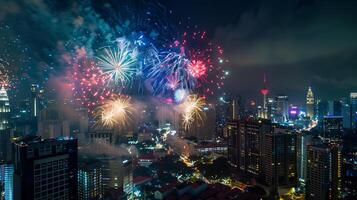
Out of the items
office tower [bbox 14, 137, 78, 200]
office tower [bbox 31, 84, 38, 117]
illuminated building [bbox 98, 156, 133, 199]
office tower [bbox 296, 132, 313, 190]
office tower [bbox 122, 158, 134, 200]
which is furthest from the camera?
office tower [bbox 296, 132, 313, 190]

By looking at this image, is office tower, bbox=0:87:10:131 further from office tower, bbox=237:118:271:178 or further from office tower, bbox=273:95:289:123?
office tower, bbox=273:95:289:123


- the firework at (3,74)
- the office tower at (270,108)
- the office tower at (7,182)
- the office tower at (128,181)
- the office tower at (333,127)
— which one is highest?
the firework at (3,74)

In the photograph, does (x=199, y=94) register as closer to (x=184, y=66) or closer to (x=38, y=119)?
(x=184, y=66)

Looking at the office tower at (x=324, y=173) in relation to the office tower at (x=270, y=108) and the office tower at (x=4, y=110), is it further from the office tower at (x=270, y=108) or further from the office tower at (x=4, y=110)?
the office tower at (x=270, y=108)

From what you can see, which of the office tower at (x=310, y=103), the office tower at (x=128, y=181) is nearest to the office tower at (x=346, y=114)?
the office tower at (x=310, y=103)

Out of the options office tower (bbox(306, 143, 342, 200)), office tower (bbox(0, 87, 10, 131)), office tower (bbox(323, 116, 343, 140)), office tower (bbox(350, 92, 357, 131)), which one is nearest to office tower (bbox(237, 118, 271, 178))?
office tower (bbox(306, 143, 342, 200))

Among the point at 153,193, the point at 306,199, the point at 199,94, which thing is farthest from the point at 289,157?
the point at 153,193
